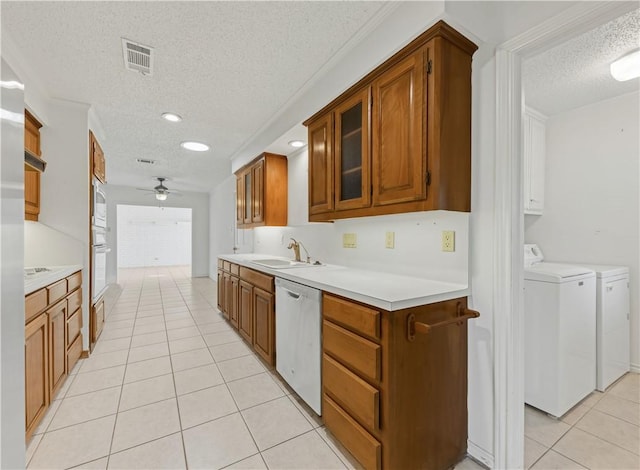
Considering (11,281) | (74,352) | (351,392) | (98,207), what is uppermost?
(98,207)

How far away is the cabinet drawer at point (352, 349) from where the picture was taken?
126 centimetres

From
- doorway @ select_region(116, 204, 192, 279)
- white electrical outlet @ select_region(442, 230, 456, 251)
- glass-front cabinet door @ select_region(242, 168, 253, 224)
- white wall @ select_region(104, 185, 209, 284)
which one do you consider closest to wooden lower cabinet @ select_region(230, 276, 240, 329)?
glass-front cabinet door @ select_region(242, 168, 253, 224)

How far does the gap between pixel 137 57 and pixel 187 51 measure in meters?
0.38

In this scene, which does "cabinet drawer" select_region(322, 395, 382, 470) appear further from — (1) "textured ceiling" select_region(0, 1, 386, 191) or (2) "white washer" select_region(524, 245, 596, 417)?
(1) "textured ceiling" select_region(0, 1, 386, 191)

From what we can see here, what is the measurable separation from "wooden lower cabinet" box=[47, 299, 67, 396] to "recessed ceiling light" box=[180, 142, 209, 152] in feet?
8.10

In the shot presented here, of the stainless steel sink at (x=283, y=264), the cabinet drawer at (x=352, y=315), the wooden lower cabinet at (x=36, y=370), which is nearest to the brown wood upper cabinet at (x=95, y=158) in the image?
the wooden lower cabinet at (x=36, y=370)

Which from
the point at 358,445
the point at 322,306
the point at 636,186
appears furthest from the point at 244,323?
the point at 636,186

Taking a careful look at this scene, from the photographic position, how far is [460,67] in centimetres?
143

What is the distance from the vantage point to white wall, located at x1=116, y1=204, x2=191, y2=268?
10.1 meters

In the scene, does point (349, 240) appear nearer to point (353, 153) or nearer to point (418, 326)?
point (353, 153)

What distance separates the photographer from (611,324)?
7.20 feet

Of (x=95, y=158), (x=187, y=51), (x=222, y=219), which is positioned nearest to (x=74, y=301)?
(x=95, y=158)

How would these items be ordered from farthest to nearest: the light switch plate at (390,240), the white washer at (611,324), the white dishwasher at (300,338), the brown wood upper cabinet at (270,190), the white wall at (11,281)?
the brown wood upper cabinet at (270,190) < the white washer at (611,324) < the light switch plate at (390,240) < the white dishwasher at (300,338) < the white wall at (11,281)

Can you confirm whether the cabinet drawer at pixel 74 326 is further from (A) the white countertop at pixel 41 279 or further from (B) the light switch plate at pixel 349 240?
(B) the light switch plate at pixel 349 240
